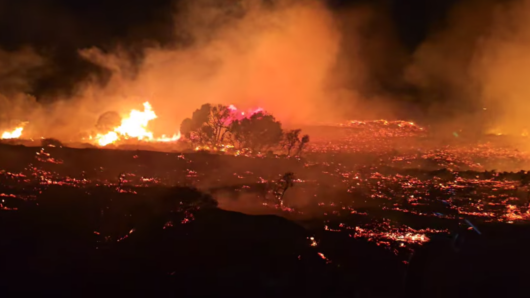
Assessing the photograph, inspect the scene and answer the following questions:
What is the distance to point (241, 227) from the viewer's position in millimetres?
10422

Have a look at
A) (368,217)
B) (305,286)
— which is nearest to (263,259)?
(305,286)

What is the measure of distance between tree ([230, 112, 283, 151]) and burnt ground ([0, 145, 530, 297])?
9766 mm

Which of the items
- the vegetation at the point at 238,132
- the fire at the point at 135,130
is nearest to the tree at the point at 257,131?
the vegetation at the point at 238,132

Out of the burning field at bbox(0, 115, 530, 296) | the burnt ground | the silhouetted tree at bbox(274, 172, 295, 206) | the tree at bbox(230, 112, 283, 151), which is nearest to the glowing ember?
the burning field at bbox(0, 115, 530, 296)

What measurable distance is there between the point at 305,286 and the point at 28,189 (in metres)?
10.9

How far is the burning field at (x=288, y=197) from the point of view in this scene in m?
9.96

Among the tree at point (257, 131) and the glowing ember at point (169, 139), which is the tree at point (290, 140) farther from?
the glowing ember at point (169, 139)

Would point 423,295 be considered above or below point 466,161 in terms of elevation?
below

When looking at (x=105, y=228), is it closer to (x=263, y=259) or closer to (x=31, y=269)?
(x=31, y=269)

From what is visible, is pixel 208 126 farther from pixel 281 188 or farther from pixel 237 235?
pixel 237 235

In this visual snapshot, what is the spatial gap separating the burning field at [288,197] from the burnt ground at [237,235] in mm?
66

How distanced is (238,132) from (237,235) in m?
18.6

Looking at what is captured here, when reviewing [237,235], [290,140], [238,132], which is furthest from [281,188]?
[238,132]

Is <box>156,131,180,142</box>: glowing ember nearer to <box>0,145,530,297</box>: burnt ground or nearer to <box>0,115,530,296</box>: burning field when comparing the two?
<box>0,115,530,296</box>: burning field
